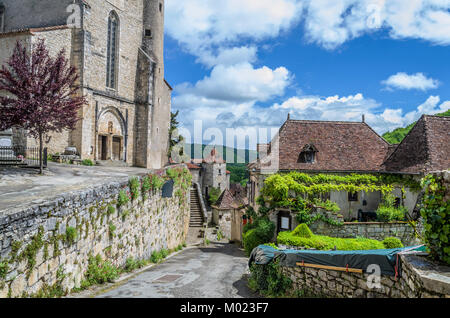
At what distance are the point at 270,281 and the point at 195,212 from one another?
811 inches

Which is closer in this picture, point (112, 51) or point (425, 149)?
point (425, 149)

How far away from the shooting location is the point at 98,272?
7.77m

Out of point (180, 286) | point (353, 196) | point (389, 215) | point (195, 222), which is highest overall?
point (353, 196)

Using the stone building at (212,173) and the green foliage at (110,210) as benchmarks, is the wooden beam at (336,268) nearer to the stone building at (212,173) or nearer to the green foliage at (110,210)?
the green foliage at (110,210)

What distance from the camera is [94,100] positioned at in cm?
2333

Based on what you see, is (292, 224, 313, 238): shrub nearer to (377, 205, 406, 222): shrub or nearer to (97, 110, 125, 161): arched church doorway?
(377, 205, 406, 222): shrub

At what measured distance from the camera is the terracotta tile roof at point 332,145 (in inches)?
818

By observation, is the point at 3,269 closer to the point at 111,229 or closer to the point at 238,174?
the point at 111,229

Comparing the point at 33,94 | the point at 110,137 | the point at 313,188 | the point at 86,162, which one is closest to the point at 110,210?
the point at 33,94

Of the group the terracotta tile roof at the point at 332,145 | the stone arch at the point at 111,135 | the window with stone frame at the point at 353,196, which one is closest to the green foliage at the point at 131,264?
the terracotta tile roof at the point at 332,145

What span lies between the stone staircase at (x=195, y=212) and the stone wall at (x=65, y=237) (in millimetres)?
15520

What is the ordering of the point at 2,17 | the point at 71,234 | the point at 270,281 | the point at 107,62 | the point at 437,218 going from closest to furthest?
1. the point at 437,218
2. the point at 71,234
3. the point at 270,281
4. the point at 2,17
5. the point at 107,62
